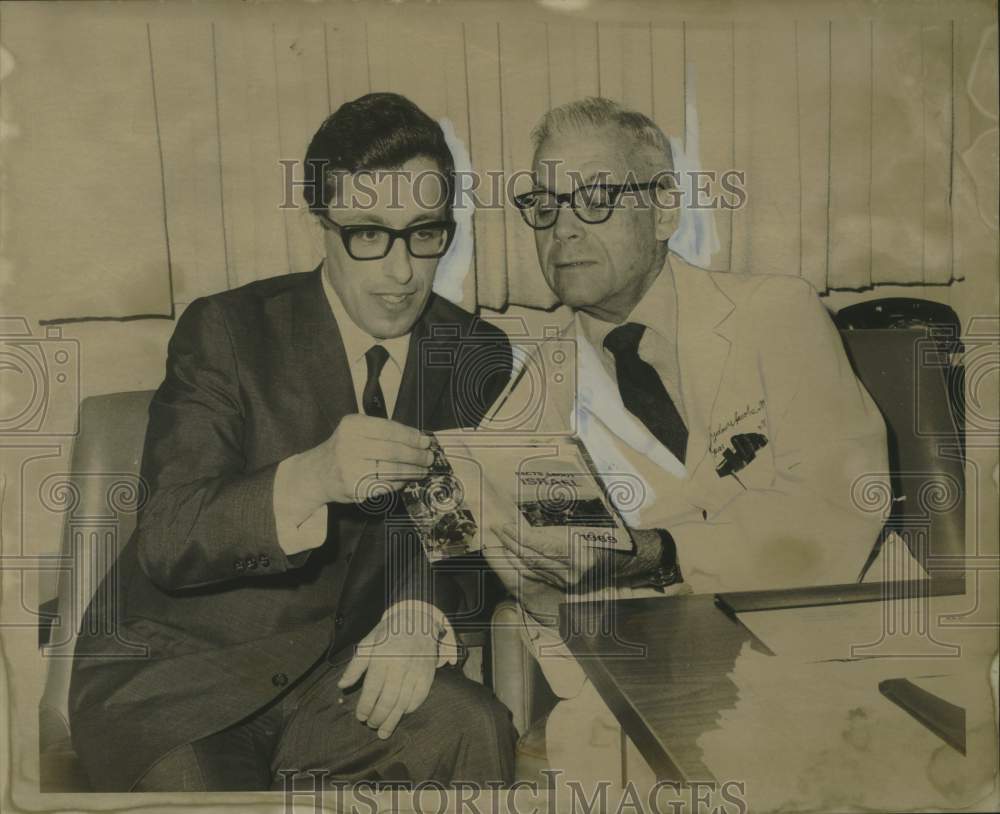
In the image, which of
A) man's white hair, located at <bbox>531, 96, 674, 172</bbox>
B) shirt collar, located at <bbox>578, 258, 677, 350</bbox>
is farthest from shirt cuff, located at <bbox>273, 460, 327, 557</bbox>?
man's white hair, located at <bbox>531, 96, 674, 172</bbox>

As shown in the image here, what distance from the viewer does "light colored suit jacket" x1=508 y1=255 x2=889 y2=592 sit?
2.76 meters

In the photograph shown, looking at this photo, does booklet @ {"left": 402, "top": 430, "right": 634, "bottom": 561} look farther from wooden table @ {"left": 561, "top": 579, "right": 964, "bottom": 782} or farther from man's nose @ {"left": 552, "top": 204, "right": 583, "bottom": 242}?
man's nose @ {"left": 552, "top": 204, "right": 583, "bottom": 242}

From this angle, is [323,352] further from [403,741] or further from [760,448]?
[760,448]

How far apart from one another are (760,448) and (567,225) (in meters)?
0.80

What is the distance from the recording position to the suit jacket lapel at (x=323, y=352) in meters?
2.71

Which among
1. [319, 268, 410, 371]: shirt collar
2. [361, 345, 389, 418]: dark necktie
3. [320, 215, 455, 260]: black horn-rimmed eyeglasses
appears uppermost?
[320, 215, 455, 260]: black horn-rimmed eyeglasses

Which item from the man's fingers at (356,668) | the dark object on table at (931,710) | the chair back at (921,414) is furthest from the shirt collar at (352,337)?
the dark object on table at (931,710)

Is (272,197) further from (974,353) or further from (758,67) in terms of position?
(974,353)

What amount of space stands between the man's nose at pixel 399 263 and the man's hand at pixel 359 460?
15.0 inches

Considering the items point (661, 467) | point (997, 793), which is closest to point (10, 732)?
point (661, 467)

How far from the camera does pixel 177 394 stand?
2707 mm

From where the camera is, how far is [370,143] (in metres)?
2.73

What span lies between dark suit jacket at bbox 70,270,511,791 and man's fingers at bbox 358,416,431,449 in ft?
0.09

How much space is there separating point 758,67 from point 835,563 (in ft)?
4.51
